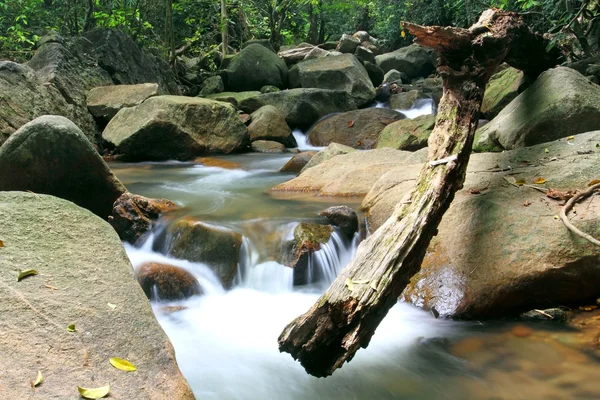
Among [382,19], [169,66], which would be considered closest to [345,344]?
[169,66]

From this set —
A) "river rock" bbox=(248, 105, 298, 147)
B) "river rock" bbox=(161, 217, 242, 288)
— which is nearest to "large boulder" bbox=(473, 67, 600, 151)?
"river rock" bbox=(161, 217, 242, 288)

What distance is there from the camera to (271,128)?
11625 millimetres

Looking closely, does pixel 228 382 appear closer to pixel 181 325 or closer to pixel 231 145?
pixel 181 325

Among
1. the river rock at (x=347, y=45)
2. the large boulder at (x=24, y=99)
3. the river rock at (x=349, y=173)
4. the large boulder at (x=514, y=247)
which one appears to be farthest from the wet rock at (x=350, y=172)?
the river rock at (x=347, y=45)

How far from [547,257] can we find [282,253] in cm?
222

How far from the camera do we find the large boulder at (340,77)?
1479cm

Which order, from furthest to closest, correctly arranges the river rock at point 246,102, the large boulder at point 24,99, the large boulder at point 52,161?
the river rock at point 246,102 < the large boulder at point 24,99 < the large boulder at point 52,161

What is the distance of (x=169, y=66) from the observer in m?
14.7

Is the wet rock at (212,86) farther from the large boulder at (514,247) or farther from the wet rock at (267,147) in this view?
the large boulder at (514,247)

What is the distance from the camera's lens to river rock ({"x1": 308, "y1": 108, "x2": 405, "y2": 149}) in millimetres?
11211

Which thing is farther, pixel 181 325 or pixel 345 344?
pixel 181 325

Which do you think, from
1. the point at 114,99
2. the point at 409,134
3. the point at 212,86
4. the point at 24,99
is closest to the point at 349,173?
Result: the point at 409,134

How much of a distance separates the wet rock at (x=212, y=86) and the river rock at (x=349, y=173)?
812cm

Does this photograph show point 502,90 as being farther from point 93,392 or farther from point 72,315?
point 93,392
